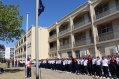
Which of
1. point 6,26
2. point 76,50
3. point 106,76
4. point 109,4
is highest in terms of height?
point 109,4

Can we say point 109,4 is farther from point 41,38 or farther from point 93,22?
point 41,38

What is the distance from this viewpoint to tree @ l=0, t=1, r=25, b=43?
21.6m

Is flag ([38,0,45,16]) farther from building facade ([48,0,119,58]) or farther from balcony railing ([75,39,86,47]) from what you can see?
balcony railing ([75,39,86,47])

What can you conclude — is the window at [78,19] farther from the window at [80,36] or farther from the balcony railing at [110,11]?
the balcony railing at [110,11]

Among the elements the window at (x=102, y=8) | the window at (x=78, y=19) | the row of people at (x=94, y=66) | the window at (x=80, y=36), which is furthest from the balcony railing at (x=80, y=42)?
the row of people at (x=94, y=66)

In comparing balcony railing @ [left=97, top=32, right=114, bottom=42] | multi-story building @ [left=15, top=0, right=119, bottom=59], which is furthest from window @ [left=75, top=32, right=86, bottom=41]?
balcony railing @ [left=97, top=32, right=114, bottom=42]

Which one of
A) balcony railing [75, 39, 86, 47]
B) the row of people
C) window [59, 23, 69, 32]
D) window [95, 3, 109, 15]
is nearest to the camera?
the row of people

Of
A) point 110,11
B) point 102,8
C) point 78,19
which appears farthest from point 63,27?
point 110,11

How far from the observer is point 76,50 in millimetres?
32219

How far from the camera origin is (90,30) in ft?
95.5

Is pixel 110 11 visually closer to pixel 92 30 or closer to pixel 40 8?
pixel 92 30

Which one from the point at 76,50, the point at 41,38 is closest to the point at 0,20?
the point at 76,50

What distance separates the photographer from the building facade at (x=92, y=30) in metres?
23.7

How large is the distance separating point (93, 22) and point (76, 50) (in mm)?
7262
